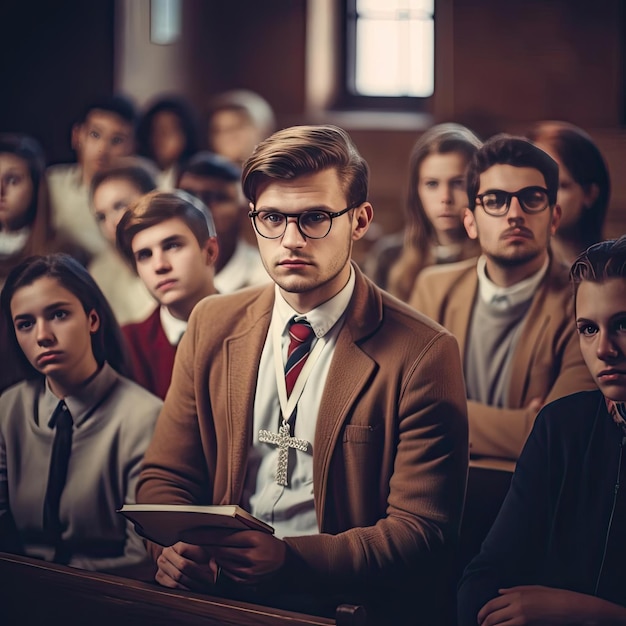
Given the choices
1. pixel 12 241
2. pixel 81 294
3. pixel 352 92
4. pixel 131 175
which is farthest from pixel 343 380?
pixel 352 92

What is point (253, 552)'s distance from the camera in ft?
13.3

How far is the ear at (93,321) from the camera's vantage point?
4.87 metres

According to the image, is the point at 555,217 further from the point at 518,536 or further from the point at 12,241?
the point at 12,241

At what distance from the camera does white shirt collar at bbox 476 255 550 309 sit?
4.21m

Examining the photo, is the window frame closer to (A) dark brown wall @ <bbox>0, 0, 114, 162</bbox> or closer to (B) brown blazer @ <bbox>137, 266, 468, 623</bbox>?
(A) dark brown wall @ <bbox>0, 0, 114, 162</bbox>

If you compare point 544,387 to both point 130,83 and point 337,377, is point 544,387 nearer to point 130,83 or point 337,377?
point 337,377

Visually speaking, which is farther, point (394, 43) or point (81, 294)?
point (394, 43)

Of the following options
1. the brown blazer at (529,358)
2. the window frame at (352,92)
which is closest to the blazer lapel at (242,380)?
the brown blazer at (529,358)

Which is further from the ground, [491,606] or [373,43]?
[373,43]

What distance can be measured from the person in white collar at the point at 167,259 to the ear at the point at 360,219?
86cm

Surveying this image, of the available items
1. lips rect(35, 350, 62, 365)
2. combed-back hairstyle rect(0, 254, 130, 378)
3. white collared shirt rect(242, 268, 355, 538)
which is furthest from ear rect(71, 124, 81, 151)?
white collared shirt rect(242, 268, 355, 538)

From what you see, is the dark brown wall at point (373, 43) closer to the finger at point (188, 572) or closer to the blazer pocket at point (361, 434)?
the blazer pocket at point (361, 434)

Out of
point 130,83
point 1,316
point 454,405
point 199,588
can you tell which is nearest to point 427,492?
point 454,405

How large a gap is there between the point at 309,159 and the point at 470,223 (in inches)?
28.1
